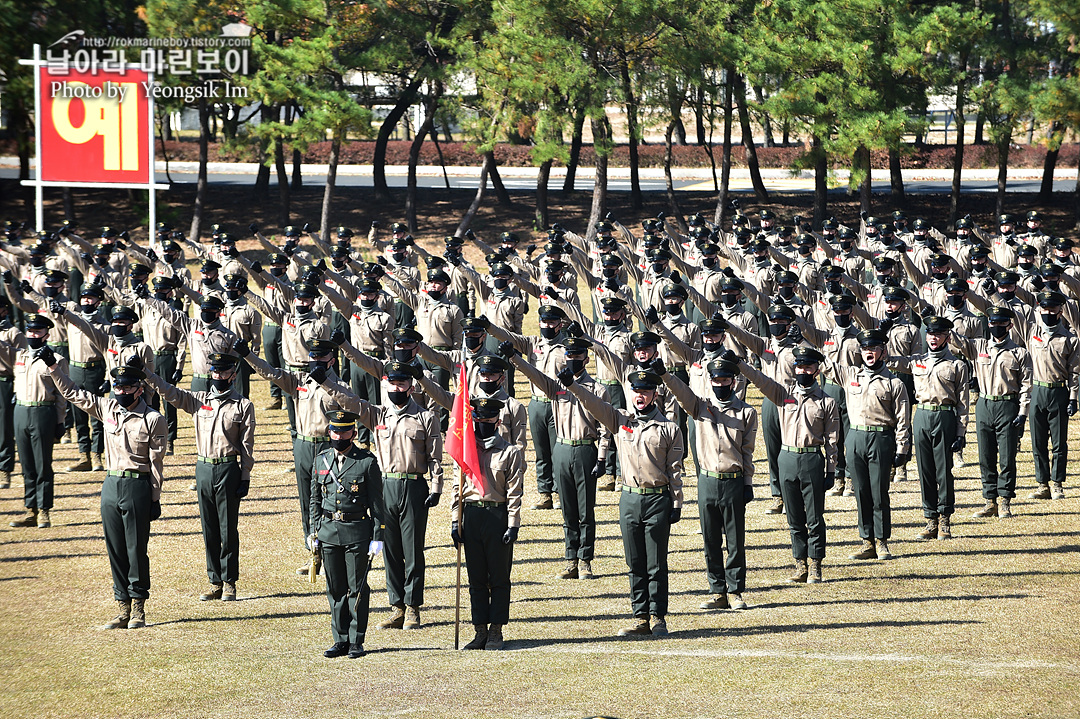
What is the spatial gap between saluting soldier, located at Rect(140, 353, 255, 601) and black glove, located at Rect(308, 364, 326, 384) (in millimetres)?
698

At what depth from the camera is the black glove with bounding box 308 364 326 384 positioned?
1293 centimetres

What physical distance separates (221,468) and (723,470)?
4887 mm

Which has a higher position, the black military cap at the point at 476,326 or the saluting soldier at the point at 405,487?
the black military cap at the point at 476,326

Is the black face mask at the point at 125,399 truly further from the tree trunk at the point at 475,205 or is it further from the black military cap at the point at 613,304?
the tree trunk at the point at 475,205

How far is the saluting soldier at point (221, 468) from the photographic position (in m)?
12.6

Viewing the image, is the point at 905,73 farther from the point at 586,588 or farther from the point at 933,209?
the point at 586,588

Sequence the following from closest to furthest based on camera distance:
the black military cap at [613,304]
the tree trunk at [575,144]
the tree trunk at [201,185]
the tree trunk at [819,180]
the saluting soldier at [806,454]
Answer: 1. the saluting soldier at [806,454]
2. the black military cap at [613,304]
3. the tree trunk at [819,180]
4. the tree trunk at [575,144]
5. the tree trunk at [201,185]

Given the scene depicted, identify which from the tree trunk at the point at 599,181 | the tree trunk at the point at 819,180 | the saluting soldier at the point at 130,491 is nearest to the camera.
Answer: the saluting soldier at the point at 130,491

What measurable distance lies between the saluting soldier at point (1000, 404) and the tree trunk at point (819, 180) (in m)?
21.5

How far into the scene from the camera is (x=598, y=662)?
10.5 meters

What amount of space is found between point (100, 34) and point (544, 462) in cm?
2934

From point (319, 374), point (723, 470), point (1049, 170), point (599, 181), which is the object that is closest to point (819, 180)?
point (599, 181)

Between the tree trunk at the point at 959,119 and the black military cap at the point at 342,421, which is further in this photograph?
the tree trunk at the point at 959,119

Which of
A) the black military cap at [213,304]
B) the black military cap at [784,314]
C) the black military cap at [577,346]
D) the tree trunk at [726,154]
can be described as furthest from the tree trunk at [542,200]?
the black military cap at [577,346]
